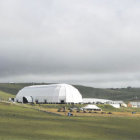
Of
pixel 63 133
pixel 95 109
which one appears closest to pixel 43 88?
pixel 95 109

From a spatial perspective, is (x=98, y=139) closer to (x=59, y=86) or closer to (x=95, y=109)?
(x=95, y=109)

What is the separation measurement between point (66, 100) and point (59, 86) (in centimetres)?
1412

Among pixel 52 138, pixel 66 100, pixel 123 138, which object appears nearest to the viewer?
pixel 52 138

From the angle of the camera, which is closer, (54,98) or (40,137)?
(40,137)

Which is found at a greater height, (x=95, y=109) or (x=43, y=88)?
(x=43, y=88)

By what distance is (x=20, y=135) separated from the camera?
4850 centimetres

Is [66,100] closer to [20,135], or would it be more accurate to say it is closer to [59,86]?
[59,86]

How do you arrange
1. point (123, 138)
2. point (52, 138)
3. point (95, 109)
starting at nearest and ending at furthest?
1. point (52, 138)
2. point (123, 138)
3. point (95, 109)

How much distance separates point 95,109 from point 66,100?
41192 mm

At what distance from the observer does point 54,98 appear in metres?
179

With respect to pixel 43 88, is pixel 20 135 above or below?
below

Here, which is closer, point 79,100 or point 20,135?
point 20,135

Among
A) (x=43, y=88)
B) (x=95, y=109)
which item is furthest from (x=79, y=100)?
(x=95, y=109)

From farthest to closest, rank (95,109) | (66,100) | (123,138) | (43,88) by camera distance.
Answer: (43,88)
(66,100)
(95,109)
(123,138)
